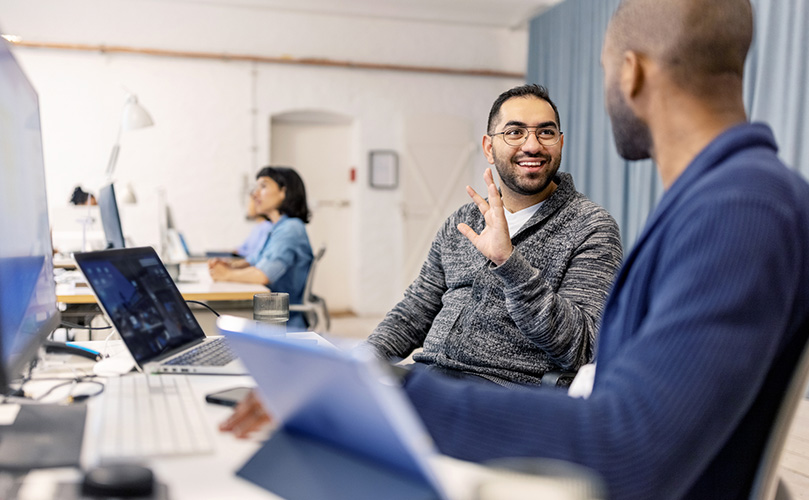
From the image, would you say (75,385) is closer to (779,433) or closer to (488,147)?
(779,433)

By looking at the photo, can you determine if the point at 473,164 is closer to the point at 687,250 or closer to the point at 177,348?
the point at 177,348

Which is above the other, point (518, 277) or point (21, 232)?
point (21, 232)

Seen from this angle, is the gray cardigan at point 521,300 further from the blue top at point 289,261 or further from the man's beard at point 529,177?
the blue top at point 289,261

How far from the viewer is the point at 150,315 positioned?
→ 5.03 ft

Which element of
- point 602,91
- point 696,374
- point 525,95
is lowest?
point 696,374

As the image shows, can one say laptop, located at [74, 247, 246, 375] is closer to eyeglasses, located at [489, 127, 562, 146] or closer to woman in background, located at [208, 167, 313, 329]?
eyeglasses, located at [489, 127, 562, 146]

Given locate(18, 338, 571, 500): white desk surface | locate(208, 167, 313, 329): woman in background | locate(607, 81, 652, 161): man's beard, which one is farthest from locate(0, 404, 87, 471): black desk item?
locate(208, 167, 313, 329): woman in background

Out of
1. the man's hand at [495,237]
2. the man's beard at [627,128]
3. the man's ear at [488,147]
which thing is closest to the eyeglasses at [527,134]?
the man's ear at [488,147]

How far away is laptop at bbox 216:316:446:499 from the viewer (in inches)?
27.5

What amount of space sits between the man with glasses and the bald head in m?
0.78

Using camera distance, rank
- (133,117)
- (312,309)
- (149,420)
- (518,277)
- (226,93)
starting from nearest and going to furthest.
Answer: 1. (149,420)
2. (518,277)
3. (312,309)
4. (133,117)
5. (226,93)

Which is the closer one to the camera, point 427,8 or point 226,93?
point 226,93

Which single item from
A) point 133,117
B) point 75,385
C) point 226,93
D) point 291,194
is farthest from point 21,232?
point 226,93

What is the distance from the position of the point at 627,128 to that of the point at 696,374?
0.45 metres
